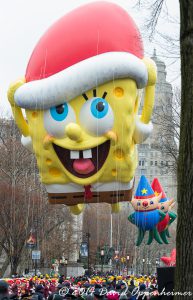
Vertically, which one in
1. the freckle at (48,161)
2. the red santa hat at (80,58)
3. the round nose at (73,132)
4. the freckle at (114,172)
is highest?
the red santa hat at (80,58)

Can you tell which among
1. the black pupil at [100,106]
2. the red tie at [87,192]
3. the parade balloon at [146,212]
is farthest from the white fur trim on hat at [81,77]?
the parade balloon at [146,212]

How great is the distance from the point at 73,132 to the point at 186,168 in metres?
8.10

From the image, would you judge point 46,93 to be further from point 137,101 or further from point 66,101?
point 137,101

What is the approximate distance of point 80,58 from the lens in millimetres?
15438

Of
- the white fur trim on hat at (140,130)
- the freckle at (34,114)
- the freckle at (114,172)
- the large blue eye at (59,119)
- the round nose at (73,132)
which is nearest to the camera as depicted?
the round nose at (73,132)

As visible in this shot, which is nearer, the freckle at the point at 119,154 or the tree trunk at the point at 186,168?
the tree trunk at the point at 186,168

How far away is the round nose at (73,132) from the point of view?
48.4 ft

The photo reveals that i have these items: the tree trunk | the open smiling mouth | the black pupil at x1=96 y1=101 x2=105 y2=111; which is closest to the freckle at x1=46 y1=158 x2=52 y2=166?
the open smiling mouth

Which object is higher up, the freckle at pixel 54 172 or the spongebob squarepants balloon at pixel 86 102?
the spongebob squarepants balloon at pixel 86 102

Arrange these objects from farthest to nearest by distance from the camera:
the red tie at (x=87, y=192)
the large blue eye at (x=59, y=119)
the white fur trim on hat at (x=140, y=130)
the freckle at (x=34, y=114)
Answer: the white fur trim on hat at (x=140, y=130) → the red tie at (x=87, y=192) → the freckle at (x=34, y=114) → the large blue eye at (x=59, y=119)

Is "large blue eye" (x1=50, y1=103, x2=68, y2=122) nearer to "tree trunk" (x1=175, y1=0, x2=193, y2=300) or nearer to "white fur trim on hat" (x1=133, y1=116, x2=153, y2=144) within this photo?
"white fur trim on hat" (x1=133, y1=116, x2=153, y2=144)

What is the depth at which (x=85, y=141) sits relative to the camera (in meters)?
15.1

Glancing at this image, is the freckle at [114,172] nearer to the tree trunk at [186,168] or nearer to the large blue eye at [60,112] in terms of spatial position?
the large blue eye at [60,112]

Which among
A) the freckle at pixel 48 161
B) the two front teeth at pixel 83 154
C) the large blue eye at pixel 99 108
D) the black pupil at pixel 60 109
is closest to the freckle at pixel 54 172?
the freckle at pixel 48 161
